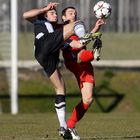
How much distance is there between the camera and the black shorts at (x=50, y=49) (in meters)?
12.2

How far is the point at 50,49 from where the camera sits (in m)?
12.2

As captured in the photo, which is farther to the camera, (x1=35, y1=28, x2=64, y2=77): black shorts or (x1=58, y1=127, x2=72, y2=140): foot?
(x1=58, y1=127, x2=72, y2=140): foot

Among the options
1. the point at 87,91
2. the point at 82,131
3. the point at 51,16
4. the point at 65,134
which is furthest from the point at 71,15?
the point at 82,131

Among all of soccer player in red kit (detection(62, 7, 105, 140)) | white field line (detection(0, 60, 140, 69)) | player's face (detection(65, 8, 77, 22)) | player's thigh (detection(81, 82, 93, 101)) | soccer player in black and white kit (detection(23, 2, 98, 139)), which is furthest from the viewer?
white field line (detection(0, 60, 140, 69))

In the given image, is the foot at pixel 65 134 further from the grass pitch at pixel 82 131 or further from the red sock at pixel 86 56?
the red sock at pixel 86 56

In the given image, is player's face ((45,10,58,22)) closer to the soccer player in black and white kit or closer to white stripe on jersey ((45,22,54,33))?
the soccer player in black and white kit

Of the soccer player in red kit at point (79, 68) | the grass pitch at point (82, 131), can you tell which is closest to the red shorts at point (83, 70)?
the soccer player in red kit at point (79, 68)

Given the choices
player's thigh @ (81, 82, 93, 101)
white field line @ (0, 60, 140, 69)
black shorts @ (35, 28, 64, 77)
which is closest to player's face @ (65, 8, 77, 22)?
black shorts @ (35, 28, 64, 77)

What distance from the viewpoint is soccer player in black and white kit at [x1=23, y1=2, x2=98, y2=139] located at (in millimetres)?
12141

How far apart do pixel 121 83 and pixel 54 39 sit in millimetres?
14394

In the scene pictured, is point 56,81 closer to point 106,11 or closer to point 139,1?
point 106,11

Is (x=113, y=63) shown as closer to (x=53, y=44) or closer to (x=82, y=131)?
(x=82, y=131)

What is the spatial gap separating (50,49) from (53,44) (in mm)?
95

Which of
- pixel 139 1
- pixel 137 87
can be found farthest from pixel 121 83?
pixel 139 1
